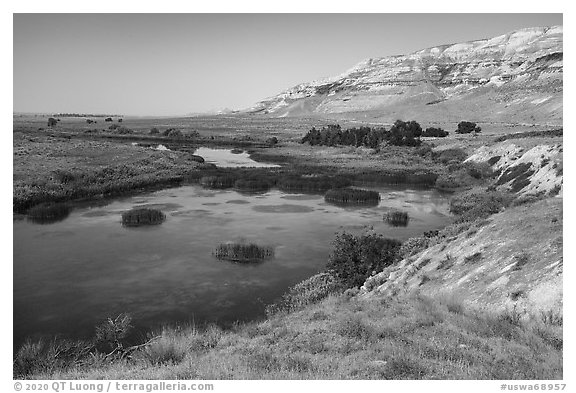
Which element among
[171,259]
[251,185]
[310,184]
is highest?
[251,185]

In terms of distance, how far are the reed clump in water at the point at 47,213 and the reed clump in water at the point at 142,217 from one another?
16.6 feet

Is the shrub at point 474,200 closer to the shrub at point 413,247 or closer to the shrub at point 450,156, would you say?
the shrub at point 413,247

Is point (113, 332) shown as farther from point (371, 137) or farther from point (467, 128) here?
point (467, 128)

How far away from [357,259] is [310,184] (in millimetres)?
24713

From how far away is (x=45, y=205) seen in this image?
31.6 meters

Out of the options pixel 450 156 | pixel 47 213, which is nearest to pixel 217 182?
pixel 47 213

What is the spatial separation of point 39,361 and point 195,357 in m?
5.49

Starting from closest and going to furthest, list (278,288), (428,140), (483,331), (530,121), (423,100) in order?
(483,331)
(278,288)
(428,140)
(530,121)
(423,100)

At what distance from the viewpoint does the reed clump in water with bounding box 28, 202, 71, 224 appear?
29.3 m

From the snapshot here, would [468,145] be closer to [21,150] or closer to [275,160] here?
[275,160]

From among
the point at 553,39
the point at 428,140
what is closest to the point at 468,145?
the point at 428,140

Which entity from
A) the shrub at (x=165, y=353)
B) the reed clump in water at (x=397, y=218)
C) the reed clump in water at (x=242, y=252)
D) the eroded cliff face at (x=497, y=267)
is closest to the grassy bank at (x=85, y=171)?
the reed clump in water at (x=242, y=252)

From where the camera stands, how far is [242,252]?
2275cm

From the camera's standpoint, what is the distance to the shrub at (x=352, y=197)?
37438mm
